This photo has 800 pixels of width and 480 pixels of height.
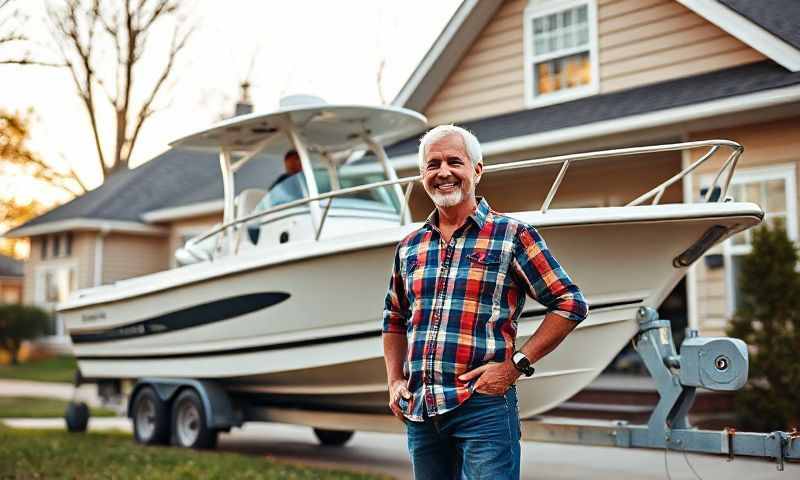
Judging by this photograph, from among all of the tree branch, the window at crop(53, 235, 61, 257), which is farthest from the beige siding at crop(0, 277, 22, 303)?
the window at crop(53, 235, 61, 257)

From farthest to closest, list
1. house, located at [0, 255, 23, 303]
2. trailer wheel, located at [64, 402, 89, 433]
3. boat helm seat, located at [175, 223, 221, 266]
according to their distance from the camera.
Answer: house, located at [0, 255, 23, 303] → trailer wheel, located at [64, 402, 89, 433] → boat helm seat, located at [175, 223, 221, 266]

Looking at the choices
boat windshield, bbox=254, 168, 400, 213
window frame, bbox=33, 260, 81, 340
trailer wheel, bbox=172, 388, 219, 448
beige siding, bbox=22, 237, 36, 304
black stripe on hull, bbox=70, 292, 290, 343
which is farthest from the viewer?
beige siding, bbox=22, 237, 36, 304

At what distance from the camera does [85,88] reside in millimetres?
28656

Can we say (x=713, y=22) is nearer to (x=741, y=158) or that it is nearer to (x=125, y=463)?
(x=741, y=158)

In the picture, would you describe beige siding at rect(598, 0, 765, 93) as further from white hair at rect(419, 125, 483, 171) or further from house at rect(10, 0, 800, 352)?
white hair at rect(419, 125, 483, 171)

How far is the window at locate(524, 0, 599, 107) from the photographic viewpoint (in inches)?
455

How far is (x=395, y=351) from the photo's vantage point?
3578mm

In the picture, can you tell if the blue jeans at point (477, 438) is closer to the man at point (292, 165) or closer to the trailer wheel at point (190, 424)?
the man at point (292, 165)

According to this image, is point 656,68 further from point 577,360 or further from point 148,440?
point 148,440

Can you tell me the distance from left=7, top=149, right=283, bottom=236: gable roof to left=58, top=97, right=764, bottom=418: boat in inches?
423

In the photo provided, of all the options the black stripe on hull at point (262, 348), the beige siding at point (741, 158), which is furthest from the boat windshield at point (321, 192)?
the beige siding at point (741, 158)

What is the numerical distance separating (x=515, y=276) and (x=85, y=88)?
27.8 metres

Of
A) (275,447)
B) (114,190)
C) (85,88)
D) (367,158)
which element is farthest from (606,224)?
(85,88)

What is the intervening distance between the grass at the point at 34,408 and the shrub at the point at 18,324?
28.9 feet
